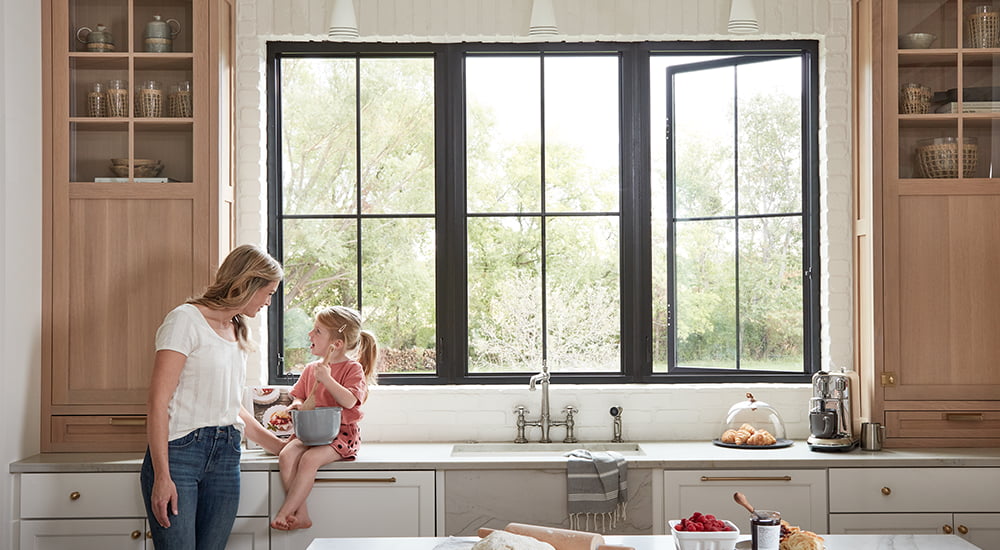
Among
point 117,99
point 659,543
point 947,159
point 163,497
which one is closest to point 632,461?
point 659,543

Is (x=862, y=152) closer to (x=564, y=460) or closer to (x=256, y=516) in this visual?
(x=564, y=460)

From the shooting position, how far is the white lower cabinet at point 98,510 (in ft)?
11.7

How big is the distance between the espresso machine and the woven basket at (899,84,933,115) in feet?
3.76

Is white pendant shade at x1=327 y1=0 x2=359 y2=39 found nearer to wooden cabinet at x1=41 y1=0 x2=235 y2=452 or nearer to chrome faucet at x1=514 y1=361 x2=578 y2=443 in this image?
wooden cabinet at x1=41 y1=0 x2=235 y2=452

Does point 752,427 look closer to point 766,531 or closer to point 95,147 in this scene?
point 766,531

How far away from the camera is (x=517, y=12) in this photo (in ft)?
14.0

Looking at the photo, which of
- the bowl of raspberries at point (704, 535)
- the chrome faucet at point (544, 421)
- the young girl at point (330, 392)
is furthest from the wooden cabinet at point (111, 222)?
the bowl of raspberries at point (704, 535)

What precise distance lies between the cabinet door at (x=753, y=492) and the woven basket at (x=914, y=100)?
62.6 inches

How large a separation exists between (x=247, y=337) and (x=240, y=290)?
0.23m

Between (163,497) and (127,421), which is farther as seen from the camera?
(127,421)

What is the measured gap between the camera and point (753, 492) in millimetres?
3645

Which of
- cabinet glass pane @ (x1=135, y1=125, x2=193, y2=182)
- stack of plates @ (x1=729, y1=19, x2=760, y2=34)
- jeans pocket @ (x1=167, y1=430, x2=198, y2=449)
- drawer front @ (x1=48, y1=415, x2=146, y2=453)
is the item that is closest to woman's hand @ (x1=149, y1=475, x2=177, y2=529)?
jeans pocket @ (x1=167, y1=430, x2=198, y2=449)

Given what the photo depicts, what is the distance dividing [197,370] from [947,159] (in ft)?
10.2

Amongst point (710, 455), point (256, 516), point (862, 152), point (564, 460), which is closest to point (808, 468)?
point (710, 455)
